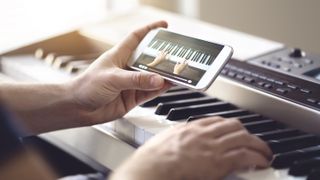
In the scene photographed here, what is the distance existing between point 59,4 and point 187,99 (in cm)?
67

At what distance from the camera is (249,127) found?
1027 millimetres

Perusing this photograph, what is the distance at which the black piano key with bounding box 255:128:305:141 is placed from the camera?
38.7 inches

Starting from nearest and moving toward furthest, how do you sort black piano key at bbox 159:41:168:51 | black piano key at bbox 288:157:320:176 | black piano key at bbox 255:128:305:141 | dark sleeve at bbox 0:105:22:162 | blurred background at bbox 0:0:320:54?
1. dark sleeve at bbox 0:105:22:162
2. black piano key at bbox 288:157:320:176
3. black piano key at bbox 255:128:305:141
4. black piano key at bbox 159:41:168:51
5. blurred background at bbox 0:0:320:54

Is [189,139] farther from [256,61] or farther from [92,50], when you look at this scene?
[92,50]

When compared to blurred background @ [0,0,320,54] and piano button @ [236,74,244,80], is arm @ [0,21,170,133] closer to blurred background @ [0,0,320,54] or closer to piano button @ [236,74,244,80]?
piano button @ [236,74,244,80]

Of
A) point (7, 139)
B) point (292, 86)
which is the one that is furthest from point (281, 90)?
point (7, 139)

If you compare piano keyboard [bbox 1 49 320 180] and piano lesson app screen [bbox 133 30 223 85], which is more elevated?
piano lesson app screen [bbox 133 30 223 85]

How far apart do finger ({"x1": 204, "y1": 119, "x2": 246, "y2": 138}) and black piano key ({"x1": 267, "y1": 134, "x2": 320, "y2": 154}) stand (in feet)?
0.37

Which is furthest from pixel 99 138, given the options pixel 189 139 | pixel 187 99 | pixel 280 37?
pixel 280 37

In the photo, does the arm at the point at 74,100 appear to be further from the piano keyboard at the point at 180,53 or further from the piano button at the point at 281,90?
the piano button at the point at 281,90

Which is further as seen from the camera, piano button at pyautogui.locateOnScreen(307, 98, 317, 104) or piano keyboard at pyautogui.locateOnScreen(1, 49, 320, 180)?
piano button at pyautogui.locateOnScreen(307, 98, 317, 104)

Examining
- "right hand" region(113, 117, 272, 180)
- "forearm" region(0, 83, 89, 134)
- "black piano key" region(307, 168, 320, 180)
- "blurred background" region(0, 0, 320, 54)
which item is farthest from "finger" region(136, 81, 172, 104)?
"blurred background" region(0, 0, 320, 54)

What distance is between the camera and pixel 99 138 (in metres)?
1.10

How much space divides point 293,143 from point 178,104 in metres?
0.26
